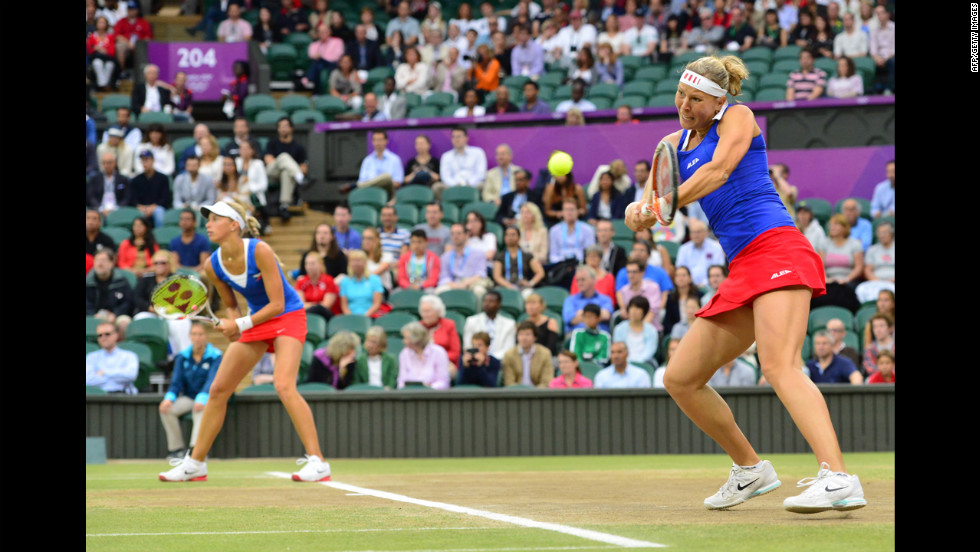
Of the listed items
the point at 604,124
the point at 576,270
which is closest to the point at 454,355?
the point at 576,270

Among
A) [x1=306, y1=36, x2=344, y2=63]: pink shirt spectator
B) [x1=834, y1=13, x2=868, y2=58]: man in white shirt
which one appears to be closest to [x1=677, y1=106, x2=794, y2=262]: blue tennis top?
[x1=834, y1=13, x2=868, y2=58]: man in white shirt

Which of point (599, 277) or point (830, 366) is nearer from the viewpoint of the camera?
point (830, 366)

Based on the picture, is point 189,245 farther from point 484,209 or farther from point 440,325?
point 440,325

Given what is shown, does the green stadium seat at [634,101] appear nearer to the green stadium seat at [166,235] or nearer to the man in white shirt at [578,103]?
the man in white shirt at [578,103]

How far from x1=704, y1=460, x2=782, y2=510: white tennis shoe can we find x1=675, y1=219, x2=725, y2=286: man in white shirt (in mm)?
8728

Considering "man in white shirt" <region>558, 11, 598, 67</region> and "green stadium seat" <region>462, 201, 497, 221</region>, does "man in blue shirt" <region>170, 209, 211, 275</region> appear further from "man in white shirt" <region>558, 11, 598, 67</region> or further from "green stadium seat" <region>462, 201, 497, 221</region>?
"man in white shirt" <region>558, 11, 598, 67</region>

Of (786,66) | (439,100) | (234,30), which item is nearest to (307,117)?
(439,100)

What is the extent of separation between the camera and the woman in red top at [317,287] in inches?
549

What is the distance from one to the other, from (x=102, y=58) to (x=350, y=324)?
33.1 ft

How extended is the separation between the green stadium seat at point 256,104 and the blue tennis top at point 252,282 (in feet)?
39.8

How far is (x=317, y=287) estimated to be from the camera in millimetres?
14070
